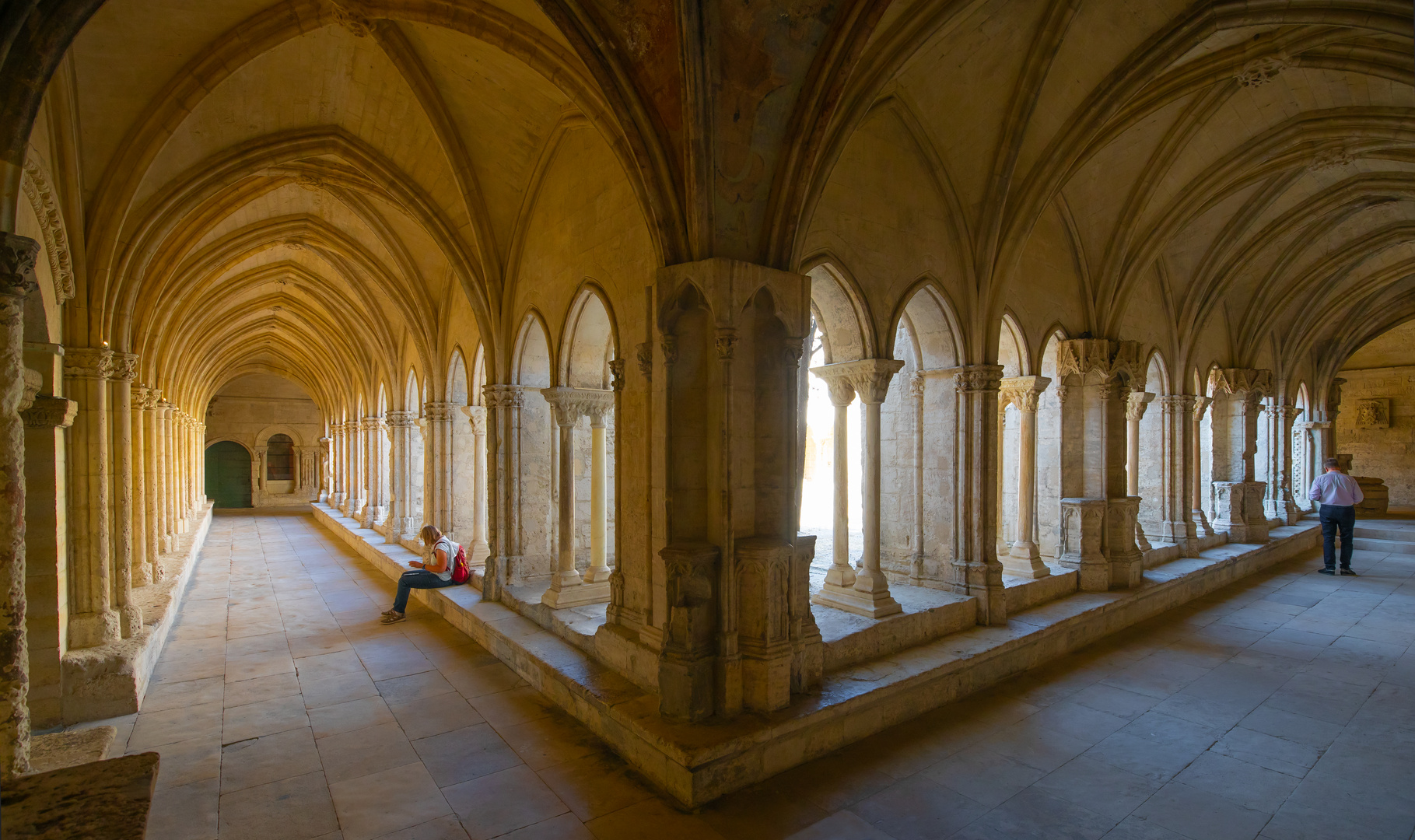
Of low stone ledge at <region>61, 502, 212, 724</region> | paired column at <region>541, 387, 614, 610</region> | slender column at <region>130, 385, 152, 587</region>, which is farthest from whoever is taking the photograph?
slender column at <region>130, 385, 152, 587</region>

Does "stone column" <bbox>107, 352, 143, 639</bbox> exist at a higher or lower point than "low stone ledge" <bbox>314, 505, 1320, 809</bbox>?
higher

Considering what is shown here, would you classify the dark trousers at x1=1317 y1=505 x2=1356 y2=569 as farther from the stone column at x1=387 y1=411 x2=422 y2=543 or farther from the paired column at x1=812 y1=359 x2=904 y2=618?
the stone column at x1=387 y1=411 x2=422 y2=543

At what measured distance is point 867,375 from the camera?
5.89 metres

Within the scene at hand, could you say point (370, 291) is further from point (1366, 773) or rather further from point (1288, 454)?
point (1288, 454)

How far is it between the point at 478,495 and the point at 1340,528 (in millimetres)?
12156

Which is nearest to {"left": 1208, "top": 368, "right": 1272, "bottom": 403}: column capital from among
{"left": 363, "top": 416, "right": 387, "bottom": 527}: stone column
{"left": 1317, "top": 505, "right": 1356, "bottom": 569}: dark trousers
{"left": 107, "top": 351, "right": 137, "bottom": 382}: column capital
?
{"left": 1317, "top": 505, "right": 1356, "bottom": 569}: dark trousers

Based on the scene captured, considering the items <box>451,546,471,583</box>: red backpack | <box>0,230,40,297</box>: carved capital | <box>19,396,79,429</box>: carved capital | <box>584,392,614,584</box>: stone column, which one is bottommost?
<box>451,546,471,583</box>: red backpack

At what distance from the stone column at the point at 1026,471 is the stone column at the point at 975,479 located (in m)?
1.03

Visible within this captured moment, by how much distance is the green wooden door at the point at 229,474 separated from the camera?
25719mm

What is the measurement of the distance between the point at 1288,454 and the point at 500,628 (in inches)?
589

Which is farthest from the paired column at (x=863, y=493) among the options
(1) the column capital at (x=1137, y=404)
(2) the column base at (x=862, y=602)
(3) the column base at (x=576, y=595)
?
(1) the column capital at (x=1137, y=404)

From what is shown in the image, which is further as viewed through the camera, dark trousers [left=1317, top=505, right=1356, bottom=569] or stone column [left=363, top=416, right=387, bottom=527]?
stone column [left=363, top=416, right=387, bottom=527]

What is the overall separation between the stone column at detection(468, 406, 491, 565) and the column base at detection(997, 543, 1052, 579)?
20.6 feet

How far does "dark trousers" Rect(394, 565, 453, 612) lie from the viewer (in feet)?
25.1
